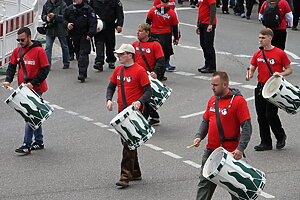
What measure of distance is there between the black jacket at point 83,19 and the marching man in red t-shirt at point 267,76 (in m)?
5.64

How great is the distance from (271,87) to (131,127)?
2.50 metres

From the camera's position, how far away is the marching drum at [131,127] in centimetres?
935

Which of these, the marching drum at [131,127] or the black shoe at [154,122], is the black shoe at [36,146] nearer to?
the black shoe at [154,122]

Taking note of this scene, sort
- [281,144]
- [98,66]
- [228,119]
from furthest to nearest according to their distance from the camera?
[98,66] → [281,144] → [228,119]

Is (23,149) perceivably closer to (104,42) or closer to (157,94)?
(157,94)

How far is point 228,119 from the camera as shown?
854 centimetres

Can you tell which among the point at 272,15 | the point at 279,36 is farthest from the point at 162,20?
the point at 279,36

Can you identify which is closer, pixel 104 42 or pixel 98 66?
pixel 98 66

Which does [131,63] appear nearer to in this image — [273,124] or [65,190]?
[65,190]

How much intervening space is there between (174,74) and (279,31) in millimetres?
2713

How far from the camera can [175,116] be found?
546 inches

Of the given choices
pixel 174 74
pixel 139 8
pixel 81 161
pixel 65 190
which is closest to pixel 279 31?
pixel 174 74

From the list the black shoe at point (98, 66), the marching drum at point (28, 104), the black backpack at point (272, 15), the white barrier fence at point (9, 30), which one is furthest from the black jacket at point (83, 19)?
the marching drum at point (28, 104)

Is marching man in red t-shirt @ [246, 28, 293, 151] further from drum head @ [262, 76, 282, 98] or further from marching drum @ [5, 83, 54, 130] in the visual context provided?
marching drum @ [5, 83, 54, 130]
